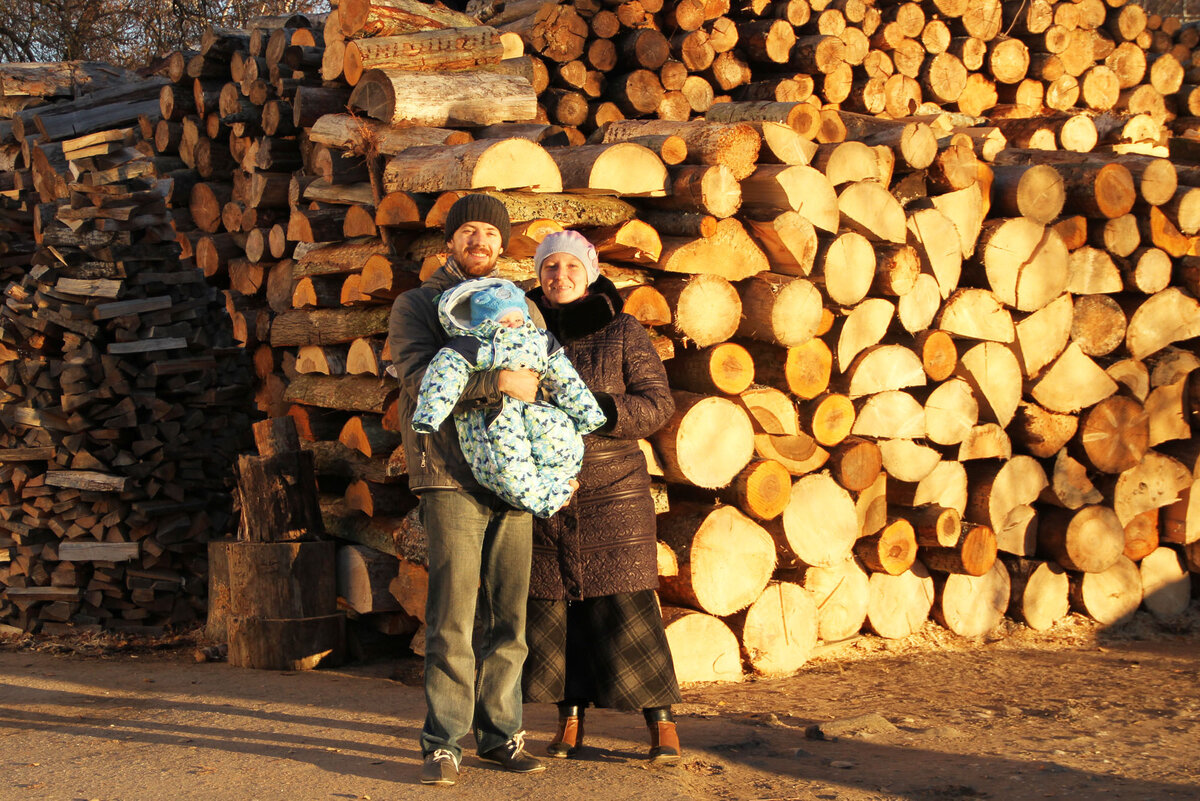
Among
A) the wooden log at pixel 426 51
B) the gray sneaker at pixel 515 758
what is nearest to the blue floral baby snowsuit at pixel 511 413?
the gray sneaker at pixel 515 758

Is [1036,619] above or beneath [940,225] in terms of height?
beneath

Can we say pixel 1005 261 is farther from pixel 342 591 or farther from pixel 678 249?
pixel 342 591

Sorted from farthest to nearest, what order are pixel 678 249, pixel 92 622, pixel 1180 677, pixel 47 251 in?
pixel 47 251, pixel 92 622, pixel 1180 677, pixel 678 249

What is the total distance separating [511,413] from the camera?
11.5 ft

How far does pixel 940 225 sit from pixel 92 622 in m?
5.26

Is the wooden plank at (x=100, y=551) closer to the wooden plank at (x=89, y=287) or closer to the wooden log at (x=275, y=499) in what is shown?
the wooden plank at (x=89, y=287)

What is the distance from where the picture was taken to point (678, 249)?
4895 mm

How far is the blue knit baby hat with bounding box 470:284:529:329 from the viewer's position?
3.52 metres

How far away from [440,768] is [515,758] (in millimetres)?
264

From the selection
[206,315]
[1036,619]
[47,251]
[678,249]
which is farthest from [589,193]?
[47,251]

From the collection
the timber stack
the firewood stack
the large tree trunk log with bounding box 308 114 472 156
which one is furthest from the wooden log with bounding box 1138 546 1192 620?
the firewood stack

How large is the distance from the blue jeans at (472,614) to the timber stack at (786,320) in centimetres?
124

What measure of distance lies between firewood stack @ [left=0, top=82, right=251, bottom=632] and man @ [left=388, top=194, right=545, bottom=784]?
4.06 m

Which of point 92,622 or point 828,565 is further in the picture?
point 92,622
